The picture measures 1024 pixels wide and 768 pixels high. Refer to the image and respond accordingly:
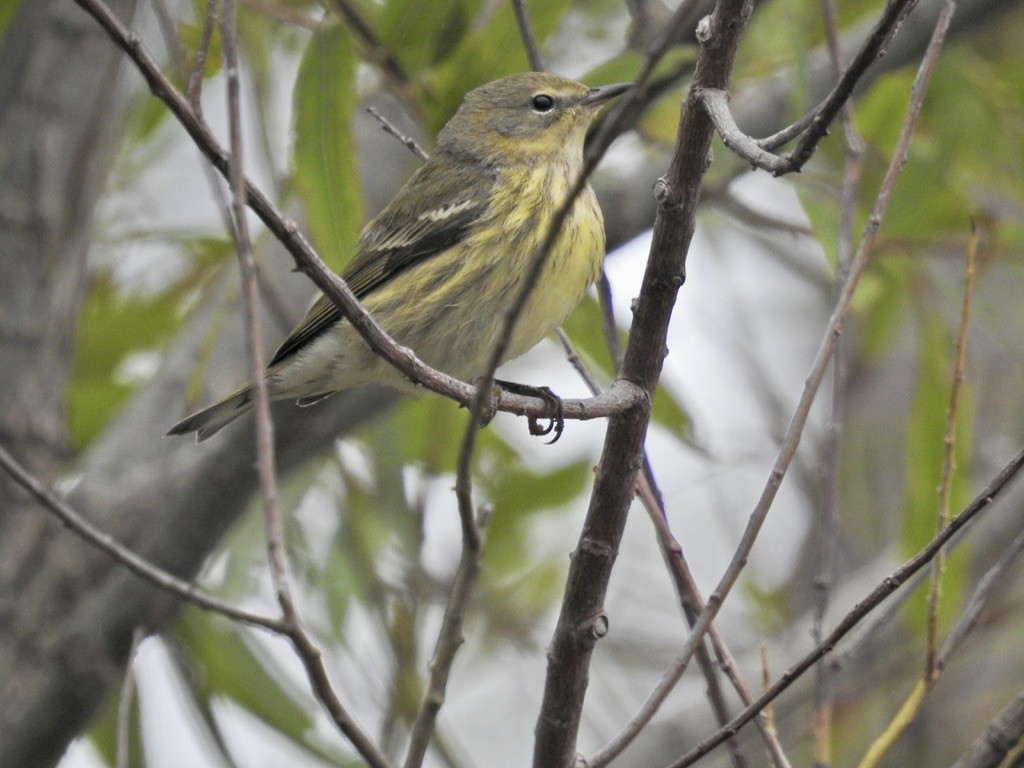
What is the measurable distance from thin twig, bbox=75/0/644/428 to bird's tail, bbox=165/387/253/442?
116 centimetres

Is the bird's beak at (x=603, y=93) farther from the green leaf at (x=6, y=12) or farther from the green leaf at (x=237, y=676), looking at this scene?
the green leaf at (x=237, y=676)

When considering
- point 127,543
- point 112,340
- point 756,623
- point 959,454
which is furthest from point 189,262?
point 959,454

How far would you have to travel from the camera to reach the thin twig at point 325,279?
1718 millimetres

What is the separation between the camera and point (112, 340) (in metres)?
4.84

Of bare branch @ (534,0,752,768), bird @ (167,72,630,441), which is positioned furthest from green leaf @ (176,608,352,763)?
bare branch @ (534,0,752,768)

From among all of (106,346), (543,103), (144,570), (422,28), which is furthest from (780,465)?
(106,346)

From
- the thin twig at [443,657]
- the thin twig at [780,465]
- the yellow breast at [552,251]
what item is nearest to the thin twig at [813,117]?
the thin twig at [780,465]

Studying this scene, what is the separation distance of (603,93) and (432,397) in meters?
1.23

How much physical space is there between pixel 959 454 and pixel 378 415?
1.87 m

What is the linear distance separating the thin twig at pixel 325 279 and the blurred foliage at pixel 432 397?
1148 millimetres

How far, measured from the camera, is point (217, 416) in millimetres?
3445

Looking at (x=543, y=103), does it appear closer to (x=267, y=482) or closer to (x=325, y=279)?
(x=325, y=279)

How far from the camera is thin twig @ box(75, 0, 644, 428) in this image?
5.64 feet

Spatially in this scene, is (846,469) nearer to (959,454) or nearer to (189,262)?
(959,454)
